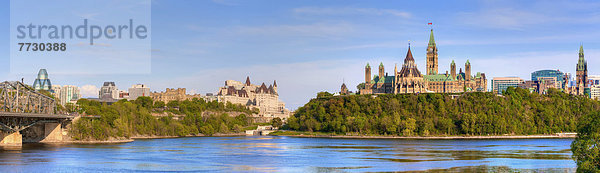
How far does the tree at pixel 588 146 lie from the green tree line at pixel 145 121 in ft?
263

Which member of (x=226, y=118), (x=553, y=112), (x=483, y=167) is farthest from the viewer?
(x=226, y=118)

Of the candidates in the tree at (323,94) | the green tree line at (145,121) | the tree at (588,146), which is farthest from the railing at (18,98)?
the tree at (323,94)

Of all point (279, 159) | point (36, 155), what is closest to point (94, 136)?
point (36, 155)

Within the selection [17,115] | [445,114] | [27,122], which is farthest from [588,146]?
[445,114]

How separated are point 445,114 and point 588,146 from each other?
103153mm

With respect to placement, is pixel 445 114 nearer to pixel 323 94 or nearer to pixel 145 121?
pixel 323 94

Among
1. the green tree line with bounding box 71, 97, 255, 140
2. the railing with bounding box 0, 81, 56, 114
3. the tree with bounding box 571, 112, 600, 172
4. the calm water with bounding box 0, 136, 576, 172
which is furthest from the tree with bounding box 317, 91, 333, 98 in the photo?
the tree with bounding box 571, 112, 600, 172

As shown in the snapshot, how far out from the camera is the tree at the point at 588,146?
38219mm

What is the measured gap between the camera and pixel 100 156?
7050cm

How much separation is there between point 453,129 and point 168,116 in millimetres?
68793

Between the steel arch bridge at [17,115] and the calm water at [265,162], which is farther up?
the steel arch bridge at [17,115]

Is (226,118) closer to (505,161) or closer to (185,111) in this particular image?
(185,111)

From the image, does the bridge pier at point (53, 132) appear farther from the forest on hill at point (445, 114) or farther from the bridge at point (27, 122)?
the forest on hill at point (445, 114)

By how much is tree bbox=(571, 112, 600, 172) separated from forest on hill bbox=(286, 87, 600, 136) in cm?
9232
